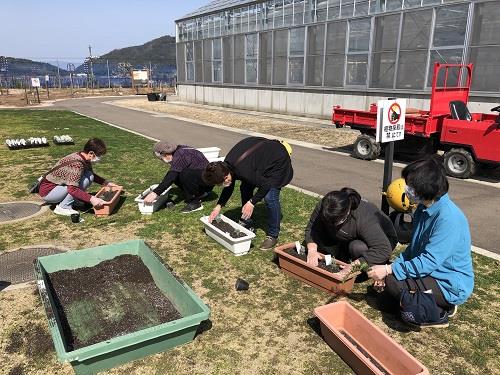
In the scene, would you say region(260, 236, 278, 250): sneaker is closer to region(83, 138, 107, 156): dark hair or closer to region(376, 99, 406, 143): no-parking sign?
region(376, 99, 406, 143): no-parking sign

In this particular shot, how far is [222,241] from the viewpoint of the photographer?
17.9 feet

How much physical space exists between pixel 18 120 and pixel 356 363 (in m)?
23.3

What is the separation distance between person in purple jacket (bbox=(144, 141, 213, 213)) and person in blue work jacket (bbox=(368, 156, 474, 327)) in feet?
12.2

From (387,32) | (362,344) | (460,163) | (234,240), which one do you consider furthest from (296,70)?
(362,344)

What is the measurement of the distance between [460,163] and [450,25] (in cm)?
813

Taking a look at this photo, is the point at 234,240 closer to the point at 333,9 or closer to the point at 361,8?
the point at 361,8

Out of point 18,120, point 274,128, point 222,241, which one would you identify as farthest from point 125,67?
point 222,241

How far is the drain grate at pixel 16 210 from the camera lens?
6605 mm

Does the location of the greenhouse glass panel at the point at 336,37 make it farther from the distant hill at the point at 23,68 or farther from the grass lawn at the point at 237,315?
the distant hill at the point at 23,68

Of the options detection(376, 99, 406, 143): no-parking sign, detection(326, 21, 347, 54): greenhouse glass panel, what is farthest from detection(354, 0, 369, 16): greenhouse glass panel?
detection(376, 99, 406, 143): no-parking sign

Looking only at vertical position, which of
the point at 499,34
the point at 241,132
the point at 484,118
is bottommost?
the point at 241,132

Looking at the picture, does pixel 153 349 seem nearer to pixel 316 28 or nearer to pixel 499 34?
pixel 499 34

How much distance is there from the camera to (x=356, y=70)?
63.1ft

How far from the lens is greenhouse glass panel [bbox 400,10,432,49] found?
16078 mm
